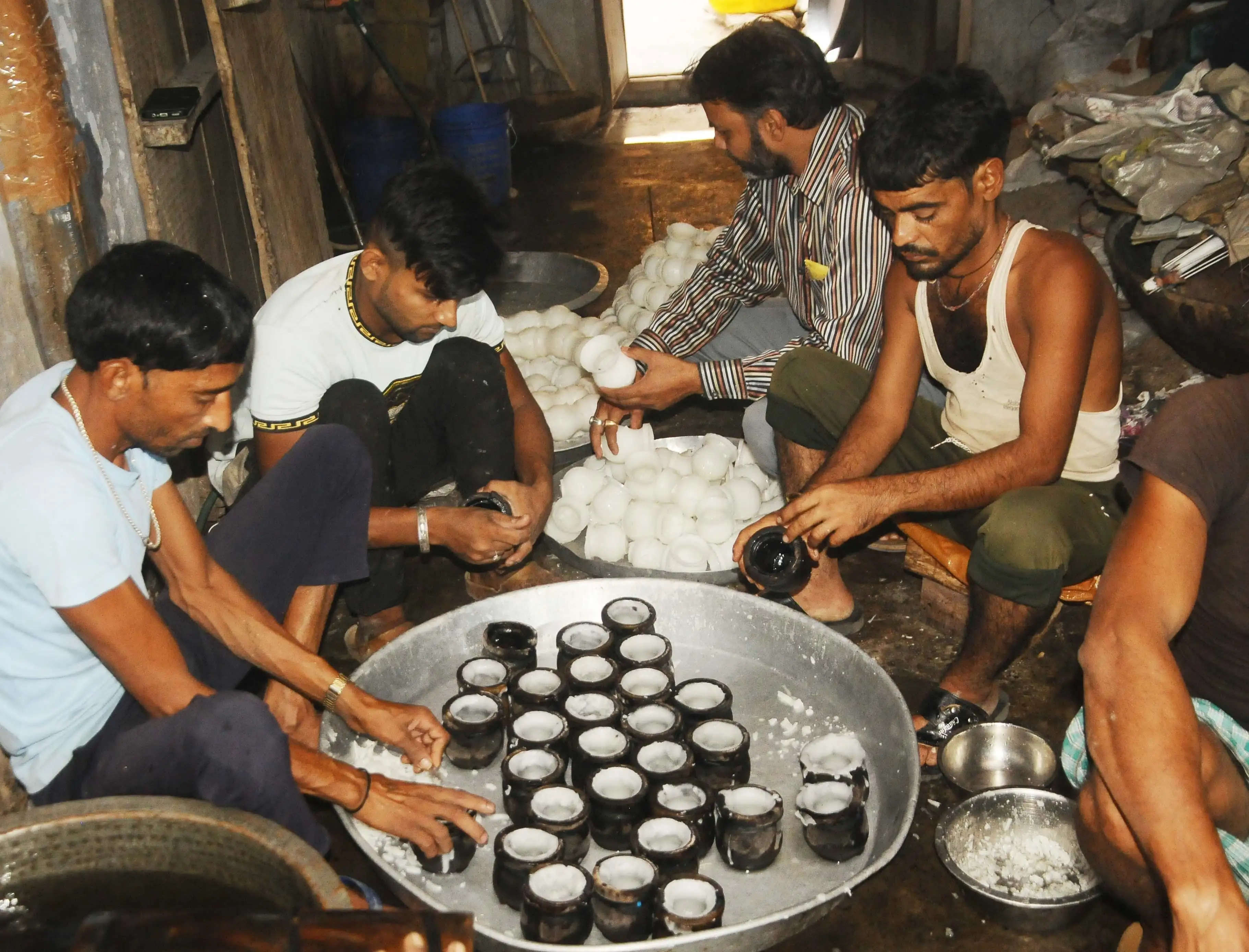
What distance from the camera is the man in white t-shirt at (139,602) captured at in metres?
1.76

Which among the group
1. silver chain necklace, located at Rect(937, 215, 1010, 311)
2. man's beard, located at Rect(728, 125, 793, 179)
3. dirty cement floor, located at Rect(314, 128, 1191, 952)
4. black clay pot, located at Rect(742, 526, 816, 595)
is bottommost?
dirty cement floor, located at Rect(314, 128, 1191, 952)

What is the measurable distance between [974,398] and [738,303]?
117cm

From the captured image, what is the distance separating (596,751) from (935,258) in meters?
1.35

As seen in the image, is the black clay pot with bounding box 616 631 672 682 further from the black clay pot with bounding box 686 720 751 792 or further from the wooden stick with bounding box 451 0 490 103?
the wooden stick with bounding box 451 0 490 103

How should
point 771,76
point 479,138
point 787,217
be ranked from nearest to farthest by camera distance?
point 771,76 < point 787,217 < point 479,138

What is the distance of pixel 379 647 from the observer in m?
2.99

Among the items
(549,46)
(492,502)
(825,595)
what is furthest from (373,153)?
(825,595)

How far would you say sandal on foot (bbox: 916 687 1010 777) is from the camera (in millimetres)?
2592

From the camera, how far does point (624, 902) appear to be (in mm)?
1913

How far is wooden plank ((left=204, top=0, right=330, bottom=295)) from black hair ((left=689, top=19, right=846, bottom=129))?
1432 millimetres

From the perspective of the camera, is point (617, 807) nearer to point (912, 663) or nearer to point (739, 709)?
point (739, 709)

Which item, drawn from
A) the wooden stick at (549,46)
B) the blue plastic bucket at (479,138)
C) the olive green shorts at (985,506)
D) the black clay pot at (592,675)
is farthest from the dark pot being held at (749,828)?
the wooden stick at (549,46)

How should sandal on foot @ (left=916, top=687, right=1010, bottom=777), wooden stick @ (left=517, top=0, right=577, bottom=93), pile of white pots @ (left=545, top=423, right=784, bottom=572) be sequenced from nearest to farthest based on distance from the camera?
sandal on foot @ (left=916, top=687, right=1010, bottom=777), pile of white pots @ (left=545, top=423, right=784, bottom=572), wooden stick @ (left=517, top=0, right=577, bottom=93)

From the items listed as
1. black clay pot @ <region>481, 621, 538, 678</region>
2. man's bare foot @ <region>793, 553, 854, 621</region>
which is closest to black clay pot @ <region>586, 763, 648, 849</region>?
black clay pot @ <region>481, 621, 538, 678</region>
